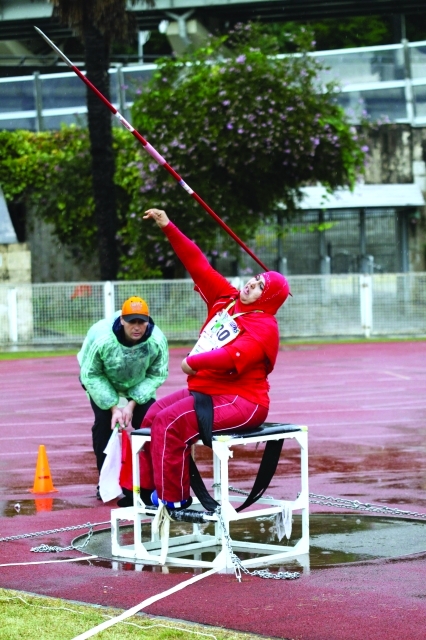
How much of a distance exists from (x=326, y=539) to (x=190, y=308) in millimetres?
22386

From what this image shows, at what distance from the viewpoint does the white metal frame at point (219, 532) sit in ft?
24.4

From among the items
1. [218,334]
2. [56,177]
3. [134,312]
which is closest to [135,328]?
[134,312]

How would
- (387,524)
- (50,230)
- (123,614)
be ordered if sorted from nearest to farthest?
(123,614) → (387,524) → (50,230)

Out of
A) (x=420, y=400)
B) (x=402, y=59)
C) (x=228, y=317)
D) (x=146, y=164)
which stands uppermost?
(x=402, y=59)

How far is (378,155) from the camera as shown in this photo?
131 ft

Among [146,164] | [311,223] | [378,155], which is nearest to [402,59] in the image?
[378,155]

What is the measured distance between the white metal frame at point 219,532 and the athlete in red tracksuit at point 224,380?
0.15 meters

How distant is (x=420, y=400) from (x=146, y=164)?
52.0 feet

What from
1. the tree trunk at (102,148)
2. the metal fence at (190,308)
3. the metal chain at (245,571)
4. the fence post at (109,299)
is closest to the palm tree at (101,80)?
the tree trunk at (102,148)

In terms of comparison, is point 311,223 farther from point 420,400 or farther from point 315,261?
point 420,400

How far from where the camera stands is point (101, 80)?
29.7m

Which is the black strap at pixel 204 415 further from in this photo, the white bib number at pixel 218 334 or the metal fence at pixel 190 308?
the metal fence at pixel 190 308

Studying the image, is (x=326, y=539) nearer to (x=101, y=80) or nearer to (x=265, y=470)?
(x=265, y=470)

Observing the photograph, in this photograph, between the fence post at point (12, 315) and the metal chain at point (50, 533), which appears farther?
the fence post at point (12, 315)
